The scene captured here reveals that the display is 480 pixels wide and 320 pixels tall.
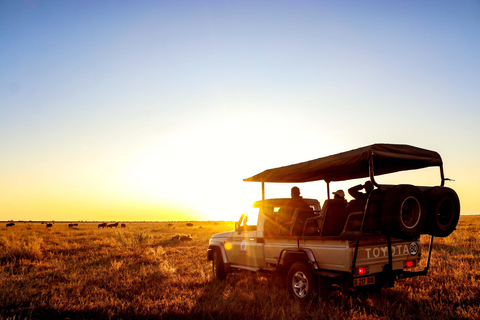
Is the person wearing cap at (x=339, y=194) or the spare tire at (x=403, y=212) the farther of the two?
the person wearing cap at (x=339, y=194)

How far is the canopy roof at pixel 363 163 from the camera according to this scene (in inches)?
233

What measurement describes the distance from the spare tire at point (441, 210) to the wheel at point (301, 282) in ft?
6.99

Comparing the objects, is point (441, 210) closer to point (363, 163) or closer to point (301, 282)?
point (363, 163)

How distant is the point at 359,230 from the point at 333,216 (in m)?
0.62

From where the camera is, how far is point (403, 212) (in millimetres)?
5660

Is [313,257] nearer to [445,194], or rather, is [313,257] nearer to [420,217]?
[420,217]

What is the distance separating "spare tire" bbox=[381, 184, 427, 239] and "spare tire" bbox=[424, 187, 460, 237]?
375mm

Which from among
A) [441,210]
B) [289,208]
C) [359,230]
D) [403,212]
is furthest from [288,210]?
[441,210]

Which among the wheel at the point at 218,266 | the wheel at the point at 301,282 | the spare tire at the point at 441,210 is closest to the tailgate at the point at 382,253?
the spare tire at the point at 441,210

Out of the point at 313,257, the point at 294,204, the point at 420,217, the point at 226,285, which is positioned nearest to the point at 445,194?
the point at 420,217

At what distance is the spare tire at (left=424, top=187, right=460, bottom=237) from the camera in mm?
5895

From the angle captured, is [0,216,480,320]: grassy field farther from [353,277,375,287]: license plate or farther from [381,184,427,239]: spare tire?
[381,184,427,239]: spare tire

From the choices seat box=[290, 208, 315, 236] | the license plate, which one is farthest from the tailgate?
seat box=[290, 208, 315, 236]

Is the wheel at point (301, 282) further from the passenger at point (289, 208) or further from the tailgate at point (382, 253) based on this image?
the passenger at point (289, 208)
